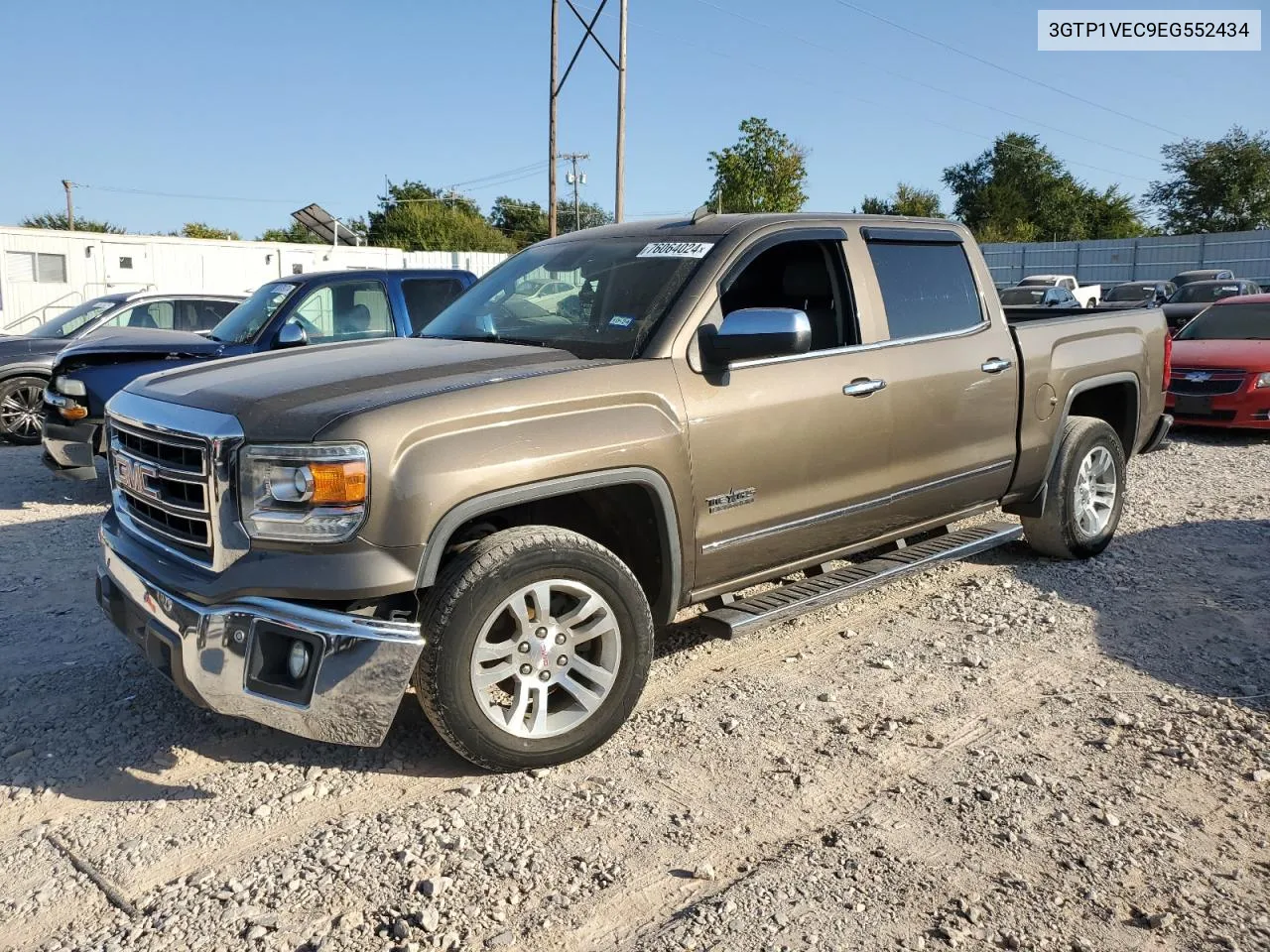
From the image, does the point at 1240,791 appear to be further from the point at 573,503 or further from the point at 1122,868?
the point at 573,503

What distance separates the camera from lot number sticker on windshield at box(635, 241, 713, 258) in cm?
417

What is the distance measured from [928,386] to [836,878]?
2.54 meters

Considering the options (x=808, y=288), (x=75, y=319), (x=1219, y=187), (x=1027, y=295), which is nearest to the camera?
(x=808, y=288)

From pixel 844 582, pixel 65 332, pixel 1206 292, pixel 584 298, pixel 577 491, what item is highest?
pixel 1206 292

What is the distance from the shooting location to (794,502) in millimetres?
4145

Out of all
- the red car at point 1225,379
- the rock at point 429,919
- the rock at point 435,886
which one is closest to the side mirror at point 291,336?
the rock at point 435,886

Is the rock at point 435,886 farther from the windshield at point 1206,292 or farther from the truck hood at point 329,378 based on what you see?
the windshield at point 1206,292

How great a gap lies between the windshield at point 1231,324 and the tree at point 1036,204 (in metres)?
51.8

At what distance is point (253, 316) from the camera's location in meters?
8.66

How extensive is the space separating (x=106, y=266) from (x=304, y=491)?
23.6 meters

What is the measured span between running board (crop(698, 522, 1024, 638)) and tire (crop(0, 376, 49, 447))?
942 centimetres

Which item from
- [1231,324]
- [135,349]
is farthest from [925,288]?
[1231,324]

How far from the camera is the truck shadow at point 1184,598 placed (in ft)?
14.3

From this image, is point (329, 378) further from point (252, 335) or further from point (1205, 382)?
point (1205, 382)
